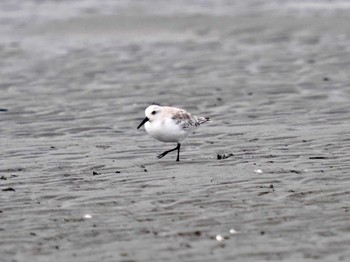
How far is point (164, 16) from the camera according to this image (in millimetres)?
27094

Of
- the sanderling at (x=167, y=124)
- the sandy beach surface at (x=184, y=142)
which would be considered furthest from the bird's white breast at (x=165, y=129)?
the sandy beach surface at (x=184, y=142)

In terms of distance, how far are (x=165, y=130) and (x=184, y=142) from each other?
1.48m

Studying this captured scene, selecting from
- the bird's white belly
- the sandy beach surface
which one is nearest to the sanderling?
the bird's white belly

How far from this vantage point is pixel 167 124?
1255 cm

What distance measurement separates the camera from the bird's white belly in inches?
494

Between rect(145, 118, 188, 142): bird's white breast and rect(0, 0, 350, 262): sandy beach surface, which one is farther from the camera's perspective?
rect(145, 118, 188, 142): bird's white breast

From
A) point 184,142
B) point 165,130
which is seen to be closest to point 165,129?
point 165,130

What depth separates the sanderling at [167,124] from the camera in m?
12.6

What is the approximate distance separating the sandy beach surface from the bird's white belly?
315mm

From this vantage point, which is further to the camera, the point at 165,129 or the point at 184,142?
the point at 184,142

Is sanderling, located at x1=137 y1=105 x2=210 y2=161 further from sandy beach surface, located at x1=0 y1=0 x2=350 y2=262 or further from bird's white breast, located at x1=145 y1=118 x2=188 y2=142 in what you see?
sandy beach surface, located at x1=0 y1=0 x2=350 y2=262

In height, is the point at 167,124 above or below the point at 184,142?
above

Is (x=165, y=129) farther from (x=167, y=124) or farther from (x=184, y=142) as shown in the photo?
(x=184, y=142)

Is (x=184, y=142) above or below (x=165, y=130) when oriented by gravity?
below
